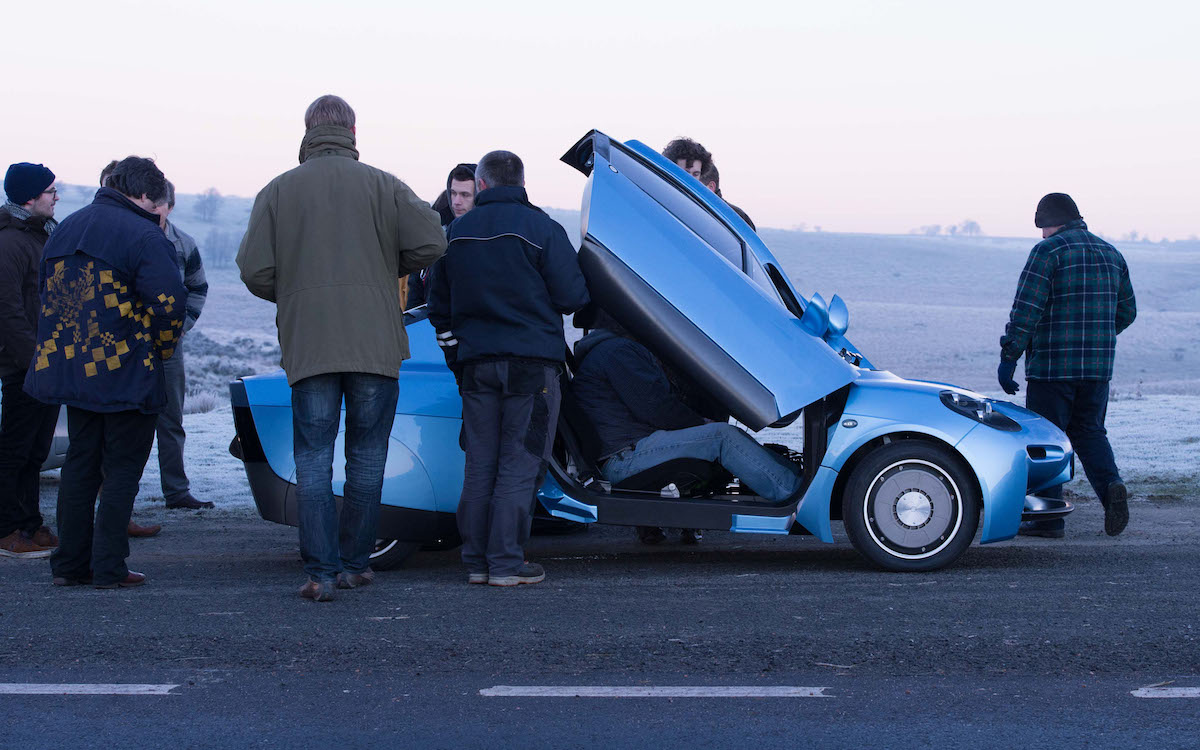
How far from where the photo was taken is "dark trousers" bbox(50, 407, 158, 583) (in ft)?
18.7

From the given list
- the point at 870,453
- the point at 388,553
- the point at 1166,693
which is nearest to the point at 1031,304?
the point at 870,453

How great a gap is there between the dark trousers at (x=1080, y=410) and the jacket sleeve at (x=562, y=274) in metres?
3.23

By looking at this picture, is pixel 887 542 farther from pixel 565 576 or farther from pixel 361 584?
pixel 361 584

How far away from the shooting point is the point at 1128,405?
47.7ft

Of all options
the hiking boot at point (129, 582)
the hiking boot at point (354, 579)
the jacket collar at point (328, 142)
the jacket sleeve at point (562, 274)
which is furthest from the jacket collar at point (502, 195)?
the hiking boot at point (129, 582)

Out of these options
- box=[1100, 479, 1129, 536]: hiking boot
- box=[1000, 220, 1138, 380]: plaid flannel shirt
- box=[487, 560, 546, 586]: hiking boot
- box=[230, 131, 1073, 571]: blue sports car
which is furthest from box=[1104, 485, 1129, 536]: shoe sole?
box=[487, 560, 546, 586]: hiking boot

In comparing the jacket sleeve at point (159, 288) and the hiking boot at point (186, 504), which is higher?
the jacket sleeve at point (159, 288)

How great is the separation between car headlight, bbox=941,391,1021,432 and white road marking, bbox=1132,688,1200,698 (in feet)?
6.54

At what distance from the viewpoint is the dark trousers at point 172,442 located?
27.0 ft

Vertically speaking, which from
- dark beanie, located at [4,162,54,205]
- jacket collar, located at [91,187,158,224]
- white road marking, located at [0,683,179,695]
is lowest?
white road marking, located at [0,683,179,695]

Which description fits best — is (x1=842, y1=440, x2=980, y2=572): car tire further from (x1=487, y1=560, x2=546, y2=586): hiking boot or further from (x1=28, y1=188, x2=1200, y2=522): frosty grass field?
(x1=28, y1=188, x2=1200, y2=522): frosty grass field

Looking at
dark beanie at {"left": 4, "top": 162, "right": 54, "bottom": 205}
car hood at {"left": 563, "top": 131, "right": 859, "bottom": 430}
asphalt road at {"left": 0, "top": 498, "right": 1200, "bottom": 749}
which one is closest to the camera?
asphalt road at {"left": 0, "top": 498, "right": 1200, "bottom": 749}

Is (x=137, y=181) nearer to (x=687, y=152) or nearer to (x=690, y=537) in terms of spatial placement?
(x=690, y=537)

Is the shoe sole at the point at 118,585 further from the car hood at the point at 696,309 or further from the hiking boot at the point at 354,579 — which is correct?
the car hood at the point at 696,309
